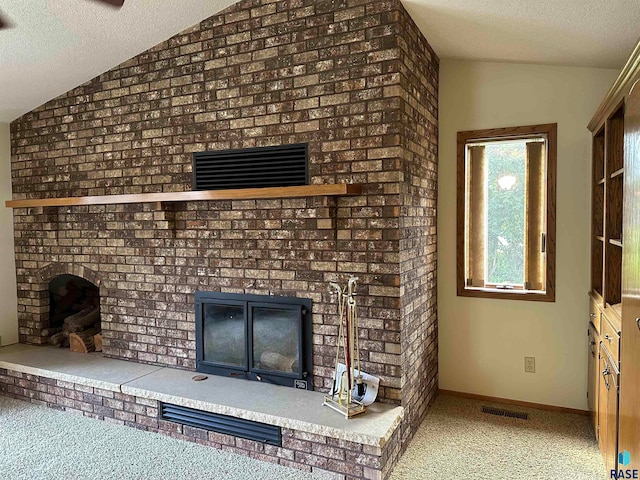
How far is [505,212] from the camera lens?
352 cm

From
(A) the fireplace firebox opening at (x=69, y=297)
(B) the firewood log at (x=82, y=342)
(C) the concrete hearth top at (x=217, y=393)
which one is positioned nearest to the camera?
(C) the concrete hearth top at (x=217, y=393)

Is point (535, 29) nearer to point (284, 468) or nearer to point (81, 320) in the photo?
point (284, 468)

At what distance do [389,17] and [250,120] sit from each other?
3.49 ft

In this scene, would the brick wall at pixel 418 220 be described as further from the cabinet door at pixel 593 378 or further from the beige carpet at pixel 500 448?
the cabinet door at pixel 593 378

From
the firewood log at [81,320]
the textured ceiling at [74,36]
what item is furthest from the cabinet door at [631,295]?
the firewood log at [81,320]

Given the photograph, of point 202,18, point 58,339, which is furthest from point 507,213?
point 58,339

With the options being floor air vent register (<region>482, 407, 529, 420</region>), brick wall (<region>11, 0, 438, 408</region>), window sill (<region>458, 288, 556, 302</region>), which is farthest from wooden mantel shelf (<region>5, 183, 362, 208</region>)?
floor air vent register (<region>482, 407, 529, 420</region>)

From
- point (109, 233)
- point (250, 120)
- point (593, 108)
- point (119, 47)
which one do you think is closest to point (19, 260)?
point (109, 233)

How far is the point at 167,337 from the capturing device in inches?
137

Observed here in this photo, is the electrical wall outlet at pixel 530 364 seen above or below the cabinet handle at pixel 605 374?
below

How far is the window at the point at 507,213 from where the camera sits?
333cm

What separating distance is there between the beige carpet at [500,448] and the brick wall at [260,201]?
11.9 inches

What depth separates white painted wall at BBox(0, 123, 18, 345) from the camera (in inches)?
162

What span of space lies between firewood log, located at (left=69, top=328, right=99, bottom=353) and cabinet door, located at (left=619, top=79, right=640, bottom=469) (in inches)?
146
